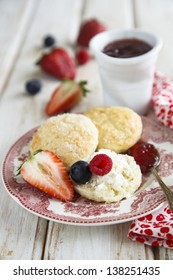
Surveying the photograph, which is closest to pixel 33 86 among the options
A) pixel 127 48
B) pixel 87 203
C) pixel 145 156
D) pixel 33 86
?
A: pixel 33 86

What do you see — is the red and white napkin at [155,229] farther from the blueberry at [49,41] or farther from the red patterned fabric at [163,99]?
the blueberry at [49,41]

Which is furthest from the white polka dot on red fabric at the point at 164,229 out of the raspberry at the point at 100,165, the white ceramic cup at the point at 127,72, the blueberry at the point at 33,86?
the blueberry at the point at 33,86

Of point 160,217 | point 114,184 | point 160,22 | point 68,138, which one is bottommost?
point 160,22

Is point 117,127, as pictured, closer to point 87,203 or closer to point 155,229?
point 87,203

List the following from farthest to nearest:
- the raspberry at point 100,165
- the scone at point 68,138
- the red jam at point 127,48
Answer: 1. the red jam at point 127,48
2. the scone at point 68,138
3. the raspberry at point 100,165

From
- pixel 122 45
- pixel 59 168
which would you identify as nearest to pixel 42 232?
pixel 59 168

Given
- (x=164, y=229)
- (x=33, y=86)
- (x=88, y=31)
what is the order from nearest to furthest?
(x=164, y=229) < (x=33, y=86) < (x=88, y=31)

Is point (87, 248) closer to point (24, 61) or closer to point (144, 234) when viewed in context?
point (144, 234)
